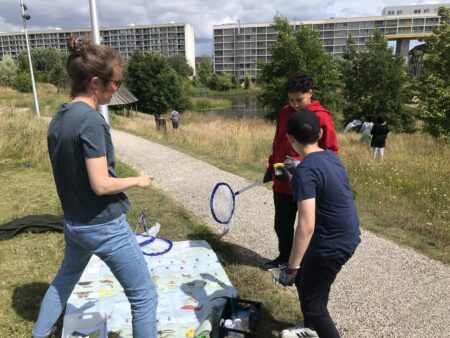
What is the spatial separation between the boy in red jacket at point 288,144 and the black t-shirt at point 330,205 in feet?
3.21

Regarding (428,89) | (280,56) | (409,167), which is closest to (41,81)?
(280,56)

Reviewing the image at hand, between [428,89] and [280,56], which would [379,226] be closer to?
[428,89]

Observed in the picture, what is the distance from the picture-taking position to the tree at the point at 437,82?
13.5m

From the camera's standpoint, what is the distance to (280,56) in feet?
77.5

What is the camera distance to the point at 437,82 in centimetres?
1488

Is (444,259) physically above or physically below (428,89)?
below

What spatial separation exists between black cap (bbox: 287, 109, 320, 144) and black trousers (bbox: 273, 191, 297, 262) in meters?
1.35

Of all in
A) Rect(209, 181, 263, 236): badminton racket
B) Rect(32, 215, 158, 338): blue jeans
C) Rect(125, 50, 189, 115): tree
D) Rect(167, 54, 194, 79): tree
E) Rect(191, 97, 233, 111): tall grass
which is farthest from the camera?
Rect(167, 54, 194, 79): tree

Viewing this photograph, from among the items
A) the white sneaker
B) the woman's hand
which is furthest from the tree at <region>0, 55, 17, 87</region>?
the white sneaker

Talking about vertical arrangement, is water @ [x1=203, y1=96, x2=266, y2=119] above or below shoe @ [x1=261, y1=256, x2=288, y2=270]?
below

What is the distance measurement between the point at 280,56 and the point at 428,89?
1048 centimetres

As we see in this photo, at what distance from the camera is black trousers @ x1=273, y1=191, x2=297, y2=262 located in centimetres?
350

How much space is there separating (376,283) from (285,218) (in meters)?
1.10

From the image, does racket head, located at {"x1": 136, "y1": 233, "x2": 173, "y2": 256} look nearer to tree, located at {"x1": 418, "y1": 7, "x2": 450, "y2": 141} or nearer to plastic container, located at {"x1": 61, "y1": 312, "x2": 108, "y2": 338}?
plastic container, located at {"x1": 61, "y1": 312, "x2": 108, "y2": 338}
